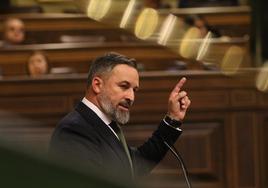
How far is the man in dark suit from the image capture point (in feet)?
4.78

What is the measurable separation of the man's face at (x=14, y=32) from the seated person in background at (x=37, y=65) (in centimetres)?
45

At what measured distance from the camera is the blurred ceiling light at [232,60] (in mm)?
3459

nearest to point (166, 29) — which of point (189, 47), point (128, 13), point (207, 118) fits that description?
point (128, 13)

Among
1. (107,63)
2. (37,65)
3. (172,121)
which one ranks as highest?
(107,63)

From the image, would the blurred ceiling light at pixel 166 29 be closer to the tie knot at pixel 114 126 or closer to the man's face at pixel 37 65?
the man's face at pixel 37 65

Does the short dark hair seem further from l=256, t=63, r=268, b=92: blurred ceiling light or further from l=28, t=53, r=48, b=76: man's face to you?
l=28, t=53, r=48, b=76: man's face

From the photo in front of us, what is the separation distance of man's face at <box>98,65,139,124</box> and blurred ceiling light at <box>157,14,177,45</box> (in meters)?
2.61

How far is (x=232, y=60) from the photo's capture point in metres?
3.71

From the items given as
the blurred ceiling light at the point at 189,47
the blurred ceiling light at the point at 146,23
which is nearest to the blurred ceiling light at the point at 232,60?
the blurred ceiling light at the point at 189,47

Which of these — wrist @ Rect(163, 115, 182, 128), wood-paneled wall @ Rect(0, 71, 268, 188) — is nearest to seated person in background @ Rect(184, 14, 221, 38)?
wood-paneled wall @ Rect(0, 71, 268, 188)

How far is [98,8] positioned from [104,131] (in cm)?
350

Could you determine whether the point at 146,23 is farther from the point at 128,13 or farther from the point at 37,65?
the point at 37,65

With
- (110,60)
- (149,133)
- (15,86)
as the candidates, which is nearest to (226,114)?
(149,133)

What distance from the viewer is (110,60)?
1.61 m
